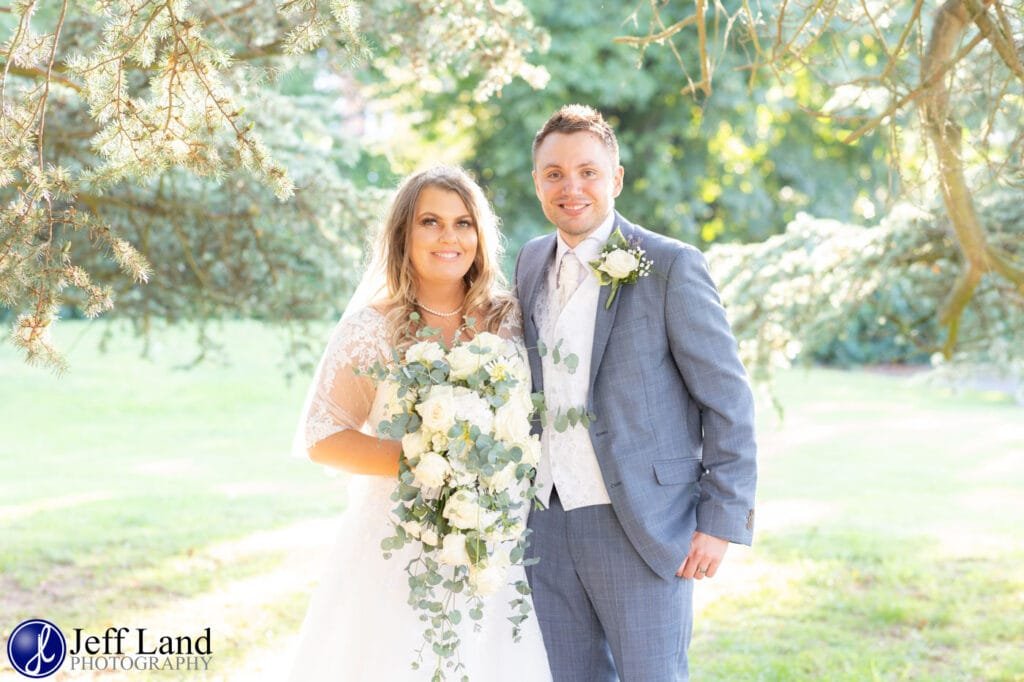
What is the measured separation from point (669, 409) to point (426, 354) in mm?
763

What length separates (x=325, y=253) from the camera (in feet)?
19.6

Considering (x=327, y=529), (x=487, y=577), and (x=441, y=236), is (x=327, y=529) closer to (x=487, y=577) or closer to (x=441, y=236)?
(x=441, y=236)

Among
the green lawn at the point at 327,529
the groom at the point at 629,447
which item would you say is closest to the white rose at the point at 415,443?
the groom at the point at 629,447

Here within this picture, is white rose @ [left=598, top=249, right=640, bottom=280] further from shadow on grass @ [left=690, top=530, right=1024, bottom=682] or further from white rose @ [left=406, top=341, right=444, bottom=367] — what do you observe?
shadow on grass @ [left=690, top=530, right=1024, bottom=682]

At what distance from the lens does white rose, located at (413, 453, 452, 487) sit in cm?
260

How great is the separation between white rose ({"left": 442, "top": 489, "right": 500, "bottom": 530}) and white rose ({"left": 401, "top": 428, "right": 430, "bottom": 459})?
14cm

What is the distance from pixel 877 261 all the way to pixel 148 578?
180 inches

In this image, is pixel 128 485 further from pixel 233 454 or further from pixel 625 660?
pixel 625 660

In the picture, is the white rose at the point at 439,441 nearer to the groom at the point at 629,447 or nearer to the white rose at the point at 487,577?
the white rose at the point at 487,577

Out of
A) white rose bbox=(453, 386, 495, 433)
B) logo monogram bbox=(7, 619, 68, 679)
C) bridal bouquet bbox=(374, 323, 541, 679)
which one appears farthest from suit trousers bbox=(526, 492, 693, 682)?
logo monogram bbox=(7, 619, 68, 679)

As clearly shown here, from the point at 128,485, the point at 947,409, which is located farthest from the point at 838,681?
the point at 947,409

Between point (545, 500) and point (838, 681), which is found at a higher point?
point (545, 500)

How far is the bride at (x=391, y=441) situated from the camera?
3.04 metres

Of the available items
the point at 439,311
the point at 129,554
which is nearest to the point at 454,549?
the point at 439,311
